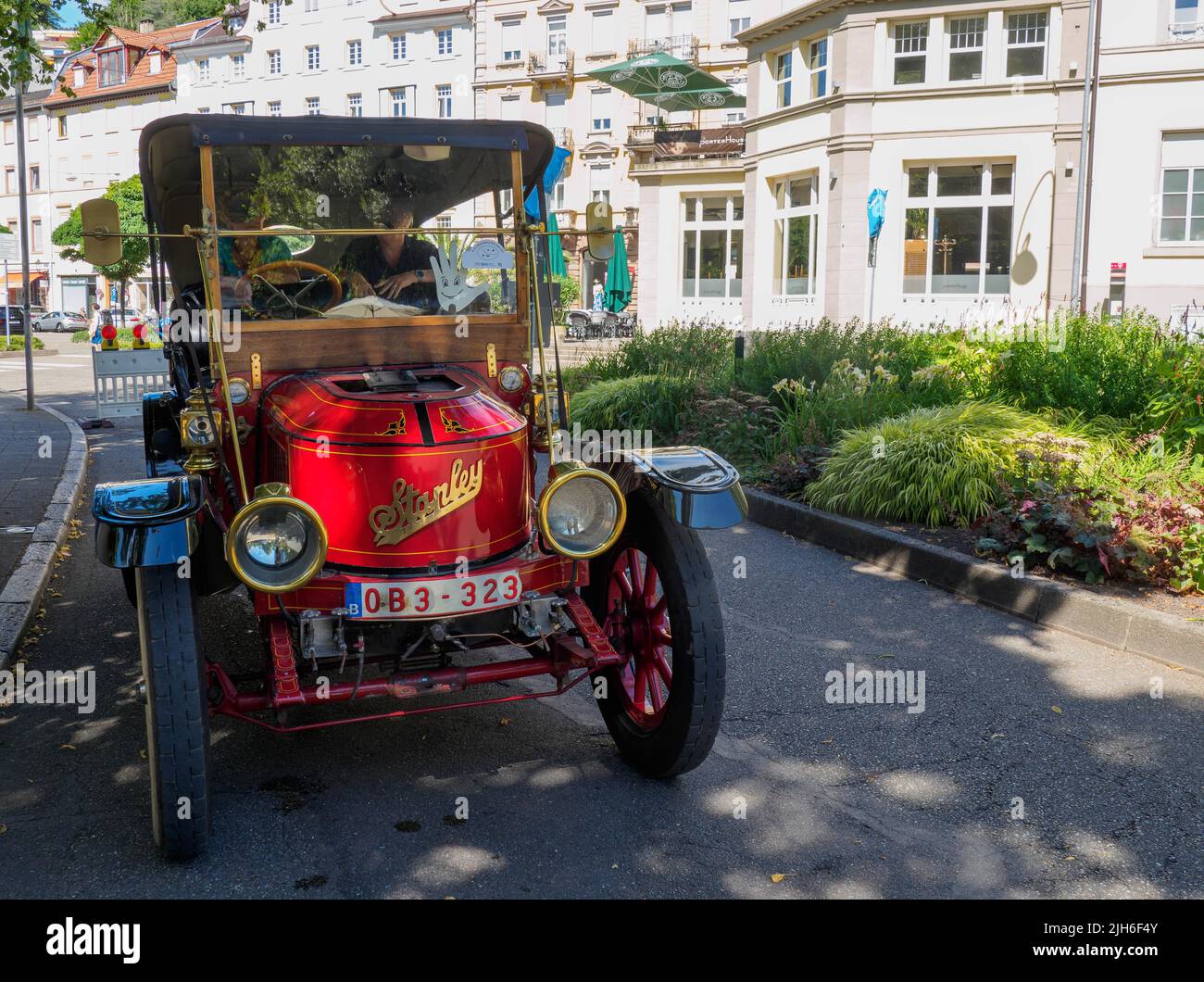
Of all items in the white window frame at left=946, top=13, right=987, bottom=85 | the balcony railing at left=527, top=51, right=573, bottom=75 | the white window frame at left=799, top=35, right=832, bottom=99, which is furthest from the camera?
the balcony railing at left=527, top=51, right=573, bottom=75

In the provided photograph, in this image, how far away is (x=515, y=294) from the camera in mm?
5062

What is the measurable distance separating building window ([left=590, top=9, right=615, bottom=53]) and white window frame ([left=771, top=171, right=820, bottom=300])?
25166 mm

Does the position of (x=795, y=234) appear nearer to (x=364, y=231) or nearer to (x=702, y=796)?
(x=364, y=231)

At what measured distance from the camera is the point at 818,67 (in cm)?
2631

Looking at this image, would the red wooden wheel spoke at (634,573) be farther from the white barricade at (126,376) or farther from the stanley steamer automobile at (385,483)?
the white barricade at (126,376)

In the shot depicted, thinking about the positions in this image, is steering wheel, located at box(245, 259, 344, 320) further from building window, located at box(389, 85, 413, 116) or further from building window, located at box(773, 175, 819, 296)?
building window, located at box(389, 85, 413, 116)

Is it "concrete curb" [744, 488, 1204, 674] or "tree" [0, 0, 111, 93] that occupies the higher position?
"tree" [0, 0, 111, 93]

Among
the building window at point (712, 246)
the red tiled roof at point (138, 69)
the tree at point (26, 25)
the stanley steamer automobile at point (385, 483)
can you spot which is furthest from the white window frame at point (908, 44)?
the red tiled roof at point (138, 69)

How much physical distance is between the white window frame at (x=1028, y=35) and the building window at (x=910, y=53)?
65.6 inches

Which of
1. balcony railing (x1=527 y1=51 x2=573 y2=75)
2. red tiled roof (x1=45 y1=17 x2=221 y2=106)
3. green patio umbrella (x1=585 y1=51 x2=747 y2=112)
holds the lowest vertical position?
green patio umbrella (x1=585 y1=51 x2=747 y2=112)

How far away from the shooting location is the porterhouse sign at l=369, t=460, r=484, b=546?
392 cm

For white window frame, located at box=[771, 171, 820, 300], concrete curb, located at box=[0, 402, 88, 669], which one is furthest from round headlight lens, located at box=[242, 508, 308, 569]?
white window frame, located at box=[771, 171, 820, 300]

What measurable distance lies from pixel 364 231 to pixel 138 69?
2741 inches

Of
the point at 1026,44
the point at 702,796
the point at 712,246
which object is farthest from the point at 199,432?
the point at 712,246
